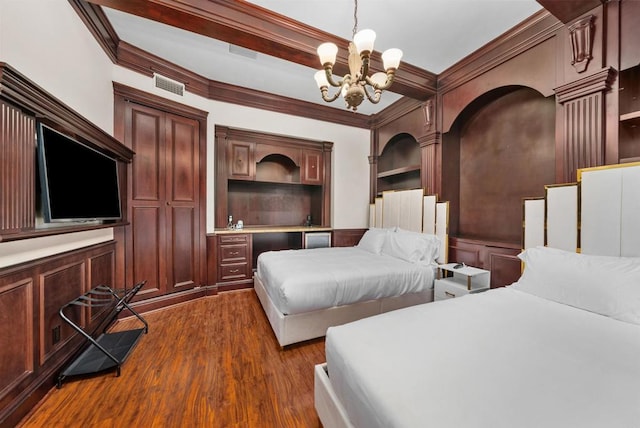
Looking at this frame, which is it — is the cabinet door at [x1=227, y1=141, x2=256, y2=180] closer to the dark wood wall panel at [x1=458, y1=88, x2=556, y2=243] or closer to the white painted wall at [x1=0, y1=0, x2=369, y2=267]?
the white painted wall at [x1=0, y1=0, x2=369, y2=267]

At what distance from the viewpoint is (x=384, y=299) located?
2.60 m

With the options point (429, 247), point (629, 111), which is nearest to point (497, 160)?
point (629, 111)

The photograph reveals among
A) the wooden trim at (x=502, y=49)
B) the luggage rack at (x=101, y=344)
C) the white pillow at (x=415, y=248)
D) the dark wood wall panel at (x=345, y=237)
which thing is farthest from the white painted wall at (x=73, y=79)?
the white pillow at (x=415, y=248)

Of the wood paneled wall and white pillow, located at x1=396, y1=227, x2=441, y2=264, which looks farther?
white pillow, located at x1=396, y1=227, x2=441, y2=264

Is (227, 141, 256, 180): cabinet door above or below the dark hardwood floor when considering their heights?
above

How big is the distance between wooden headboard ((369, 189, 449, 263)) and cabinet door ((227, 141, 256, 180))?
2.35 metres

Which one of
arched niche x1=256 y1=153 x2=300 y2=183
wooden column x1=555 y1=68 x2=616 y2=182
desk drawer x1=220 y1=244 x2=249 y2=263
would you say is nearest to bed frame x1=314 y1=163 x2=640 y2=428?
wooden column x1=555 y1=68 x2=616 y2=182

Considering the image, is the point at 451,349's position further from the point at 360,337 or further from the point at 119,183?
the point at 119,183

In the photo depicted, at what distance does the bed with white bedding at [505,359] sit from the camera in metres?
0.81

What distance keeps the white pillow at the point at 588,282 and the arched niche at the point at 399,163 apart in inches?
93.0

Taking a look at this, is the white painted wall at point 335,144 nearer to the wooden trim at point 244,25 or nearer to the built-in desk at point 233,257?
the built-in desk at point 233,257

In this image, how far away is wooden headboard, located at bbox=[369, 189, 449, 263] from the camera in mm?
3238

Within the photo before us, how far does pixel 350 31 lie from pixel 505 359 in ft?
9.55

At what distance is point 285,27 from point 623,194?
10.0ft
